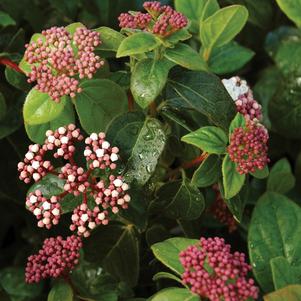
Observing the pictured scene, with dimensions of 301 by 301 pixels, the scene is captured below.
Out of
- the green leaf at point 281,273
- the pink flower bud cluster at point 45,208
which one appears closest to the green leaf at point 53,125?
the pink flower bud cluster at point 45,208

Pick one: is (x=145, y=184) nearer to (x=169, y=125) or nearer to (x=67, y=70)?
(x=169, y=125)

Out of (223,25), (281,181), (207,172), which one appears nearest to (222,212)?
(281,181)

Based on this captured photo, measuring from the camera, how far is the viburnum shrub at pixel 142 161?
1.07 m

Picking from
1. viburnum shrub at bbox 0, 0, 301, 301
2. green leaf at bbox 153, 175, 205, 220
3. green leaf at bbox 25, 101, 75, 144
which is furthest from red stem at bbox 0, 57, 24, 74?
green leaf at bbox 153, 175, 205, 220

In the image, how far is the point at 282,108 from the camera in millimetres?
1552

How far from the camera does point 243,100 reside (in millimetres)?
1211

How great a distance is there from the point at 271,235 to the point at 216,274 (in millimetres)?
250

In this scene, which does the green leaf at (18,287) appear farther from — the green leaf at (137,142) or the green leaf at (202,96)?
the green leaf at (202,96)

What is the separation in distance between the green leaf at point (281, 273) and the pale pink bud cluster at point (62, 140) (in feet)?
1.30

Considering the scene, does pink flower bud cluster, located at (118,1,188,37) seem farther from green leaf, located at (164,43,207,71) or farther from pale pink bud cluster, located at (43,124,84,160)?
pale pink bud cluster, located at (43,124,84,160)

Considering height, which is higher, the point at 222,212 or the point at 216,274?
the point at 216,274

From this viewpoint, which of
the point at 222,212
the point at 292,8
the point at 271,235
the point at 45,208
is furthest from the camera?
the point at 222,212

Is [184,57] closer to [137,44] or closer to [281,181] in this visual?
[137,44]

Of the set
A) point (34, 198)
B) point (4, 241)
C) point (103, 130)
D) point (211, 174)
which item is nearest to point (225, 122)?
point (211, 174)
